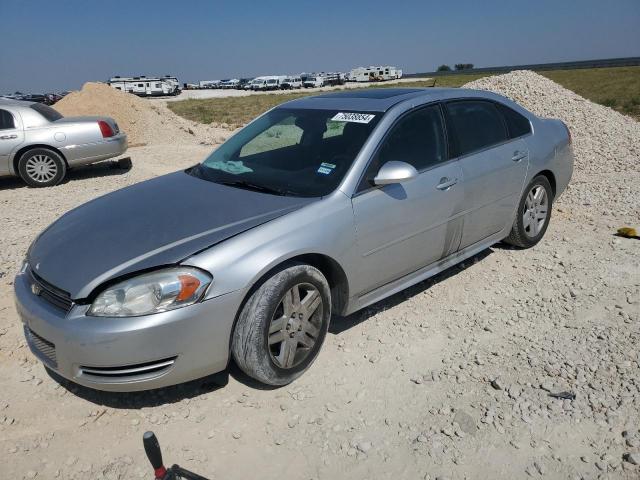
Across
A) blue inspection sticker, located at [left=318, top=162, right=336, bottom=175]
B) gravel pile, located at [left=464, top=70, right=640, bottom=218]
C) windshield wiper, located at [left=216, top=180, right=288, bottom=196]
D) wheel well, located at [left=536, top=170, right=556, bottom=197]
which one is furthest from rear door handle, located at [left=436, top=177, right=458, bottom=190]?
gravel pile, located at [left=464, top=70, right=640, bottom=218]

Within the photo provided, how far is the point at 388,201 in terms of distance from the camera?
139 inches

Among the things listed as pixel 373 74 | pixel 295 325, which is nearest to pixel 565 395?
pixel 295 325

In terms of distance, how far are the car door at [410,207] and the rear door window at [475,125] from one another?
0.17 metres

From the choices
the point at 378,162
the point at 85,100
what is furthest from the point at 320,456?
the point at 85,100

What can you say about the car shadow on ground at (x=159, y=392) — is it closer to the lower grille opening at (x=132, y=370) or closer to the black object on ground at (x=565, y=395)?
the lower grille opening at (x=132, y=370)

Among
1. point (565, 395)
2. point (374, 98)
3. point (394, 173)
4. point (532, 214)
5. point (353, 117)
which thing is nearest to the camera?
point (565, 395)

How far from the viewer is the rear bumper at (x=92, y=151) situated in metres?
9.08

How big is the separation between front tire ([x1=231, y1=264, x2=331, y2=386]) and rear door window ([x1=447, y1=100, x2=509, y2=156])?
1.76 metres

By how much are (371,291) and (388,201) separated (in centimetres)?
63

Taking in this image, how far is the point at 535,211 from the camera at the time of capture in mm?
5141

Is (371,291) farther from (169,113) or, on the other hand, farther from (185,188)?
(169,113)

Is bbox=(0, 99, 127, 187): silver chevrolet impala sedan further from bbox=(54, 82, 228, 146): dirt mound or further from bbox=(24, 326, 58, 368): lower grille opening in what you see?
bbox=(24, 326, 58, 368): lower grille opening

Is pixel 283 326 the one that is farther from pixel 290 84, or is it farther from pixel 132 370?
pixel 290 84

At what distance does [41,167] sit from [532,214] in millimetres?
7834
